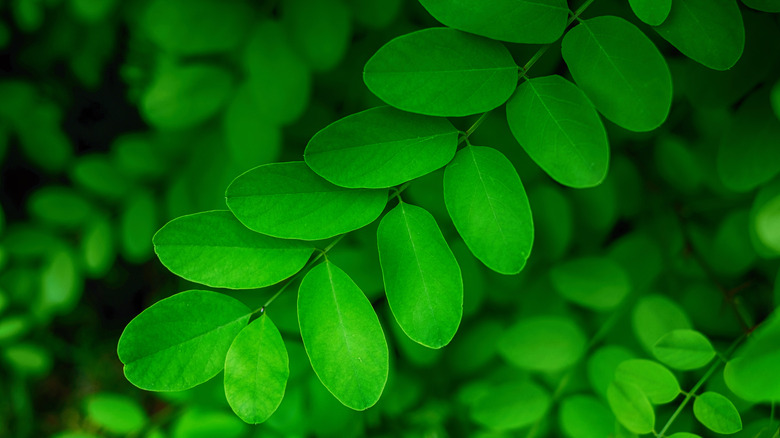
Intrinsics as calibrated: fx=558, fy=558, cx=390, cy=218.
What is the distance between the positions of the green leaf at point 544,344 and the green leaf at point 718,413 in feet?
0.89

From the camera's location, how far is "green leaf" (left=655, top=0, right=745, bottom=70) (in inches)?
24.4

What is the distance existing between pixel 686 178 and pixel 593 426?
49 centimetres

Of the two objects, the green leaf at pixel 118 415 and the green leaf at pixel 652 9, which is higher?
the green leaf at pixel 652 9

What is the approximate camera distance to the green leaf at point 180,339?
24.0 inches

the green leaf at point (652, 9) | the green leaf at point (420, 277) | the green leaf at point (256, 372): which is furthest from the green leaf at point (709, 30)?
the green leaf at point (256, 372)

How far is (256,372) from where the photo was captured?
0.63 metres

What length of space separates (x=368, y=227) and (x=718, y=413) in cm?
59

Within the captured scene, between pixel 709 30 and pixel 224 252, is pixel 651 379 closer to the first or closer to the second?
pixel 709 30

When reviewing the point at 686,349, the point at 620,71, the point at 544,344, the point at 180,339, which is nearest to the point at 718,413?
the point at 686,349

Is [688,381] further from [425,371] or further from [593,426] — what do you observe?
[425,371]

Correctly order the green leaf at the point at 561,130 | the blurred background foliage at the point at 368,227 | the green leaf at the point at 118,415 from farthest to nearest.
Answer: the green leaf at the point at 118,415
the blurred background foliage at the point at 368,227
the green leaf at the point at 561,130

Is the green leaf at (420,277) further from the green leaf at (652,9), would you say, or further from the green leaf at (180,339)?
the green leaf at (652,9)

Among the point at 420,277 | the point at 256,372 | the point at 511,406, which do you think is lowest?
the point at 511,406

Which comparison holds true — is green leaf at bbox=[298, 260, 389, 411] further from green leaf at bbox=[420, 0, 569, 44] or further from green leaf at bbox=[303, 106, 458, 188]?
green leaf at bbox=[420, 0, 569, 44]
